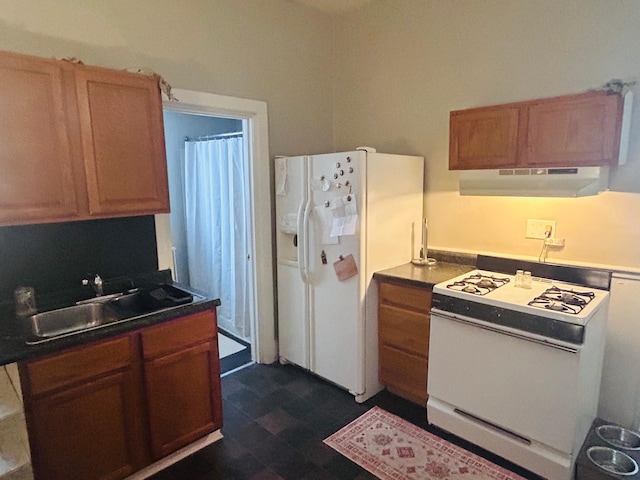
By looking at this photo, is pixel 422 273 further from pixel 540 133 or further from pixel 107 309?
pixel 107 309

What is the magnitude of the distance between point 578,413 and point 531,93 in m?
1.83

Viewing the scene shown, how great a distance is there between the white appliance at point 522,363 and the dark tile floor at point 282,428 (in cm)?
17

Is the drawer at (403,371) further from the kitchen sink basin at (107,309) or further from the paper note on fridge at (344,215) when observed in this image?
the kitchen sink basin at (107,309)

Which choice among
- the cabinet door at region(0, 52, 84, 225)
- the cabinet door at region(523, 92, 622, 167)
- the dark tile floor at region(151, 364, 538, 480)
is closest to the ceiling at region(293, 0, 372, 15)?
the cabinet door at region(523, 92, 622, 167)

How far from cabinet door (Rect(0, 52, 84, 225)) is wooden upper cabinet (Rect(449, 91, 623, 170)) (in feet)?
7.06

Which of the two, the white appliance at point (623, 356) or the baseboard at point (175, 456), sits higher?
the white appliance at point (623, 356)

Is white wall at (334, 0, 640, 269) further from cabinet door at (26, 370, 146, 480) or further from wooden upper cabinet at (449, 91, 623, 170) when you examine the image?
cabinet door at (26, 370, 146, 480)

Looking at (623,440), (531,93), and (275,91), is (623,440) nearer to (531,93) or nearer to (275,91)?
(531,93)

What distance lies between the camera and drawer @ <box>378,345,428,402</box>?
2.62 metres

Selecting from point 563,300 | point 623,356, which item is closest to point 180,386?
point 563,300

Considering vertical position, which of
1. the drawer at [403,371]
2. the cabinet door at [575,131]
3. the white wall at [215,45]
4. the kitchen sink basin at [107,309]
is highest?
the white wall at [215,45]

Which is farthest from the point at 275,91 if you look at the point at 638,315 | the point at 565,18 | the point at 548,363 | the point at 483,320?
the point at 638,315

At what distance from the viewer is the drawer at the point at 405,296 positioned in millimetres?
2516

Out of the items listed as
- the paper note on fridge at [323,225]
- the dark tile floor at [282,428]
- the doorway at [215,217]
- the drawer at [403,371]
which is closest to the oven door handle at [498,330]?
the drawer at [403,371]
